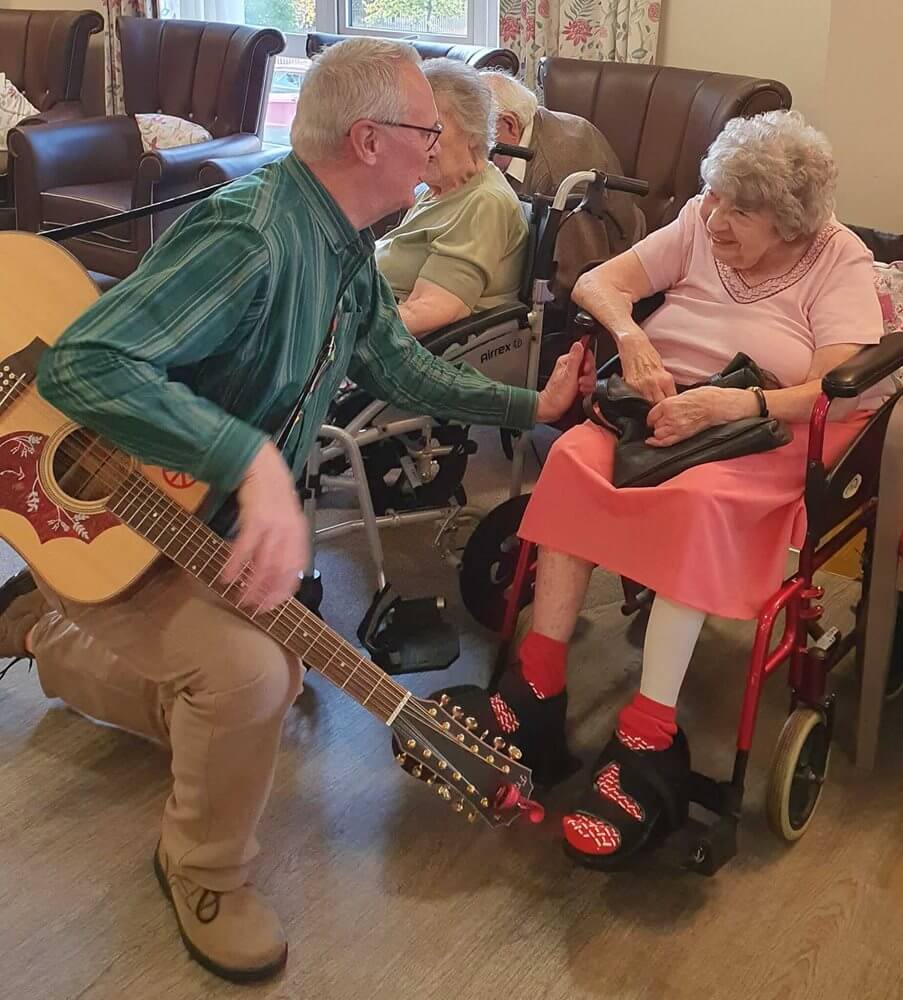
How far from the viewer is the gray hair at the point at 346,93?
134cm

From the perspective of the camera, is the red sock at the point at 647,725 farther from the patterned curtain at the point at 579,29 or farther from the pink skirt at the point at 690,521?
the patterned curtain at the point at 579,29

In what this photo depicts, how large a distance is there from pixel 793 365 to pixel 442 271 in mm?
730

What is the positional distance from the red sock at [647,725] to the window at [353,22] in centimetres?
317

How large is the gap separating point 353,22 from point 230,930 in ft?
13.3

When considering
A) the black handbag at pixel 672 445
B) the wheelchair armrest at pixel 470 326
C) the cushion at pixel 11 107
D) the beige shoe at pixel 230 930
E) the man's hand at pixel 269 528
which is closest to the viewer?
the man's hand at pixel 269 528

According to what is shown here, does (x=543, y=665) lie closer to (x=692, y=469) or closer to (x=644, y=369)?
(x=692, y=469)

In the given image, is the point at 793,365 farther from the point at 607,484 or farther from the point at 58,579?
the point at 58,579

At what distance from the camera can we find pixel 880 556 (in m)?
1.77

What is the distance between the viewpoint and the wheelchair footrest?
1.93m

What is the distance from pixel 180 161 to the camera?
370 centimetres

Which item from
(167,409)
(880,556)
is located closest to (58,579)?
(167,409)

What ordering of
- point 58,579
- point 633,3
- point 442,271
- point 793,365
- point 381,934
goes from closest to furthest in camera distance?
point 58,579 → point 381,934 → point 793,365 → point 442,271 → point 633,3

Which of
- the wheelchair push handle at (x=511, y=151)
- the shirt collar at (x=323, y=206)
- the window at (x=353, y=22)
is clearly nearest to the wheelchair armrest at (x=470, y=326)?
the wheelchair push handle at (x=511, y=151)

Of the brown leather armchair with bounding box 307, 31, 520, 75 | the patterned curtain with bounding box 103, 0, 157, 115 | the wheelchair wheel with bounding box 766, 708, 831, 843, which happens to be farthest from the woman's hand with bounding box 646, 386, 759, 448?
the patterned curtain with bounding box 103, 0, 157, 115
